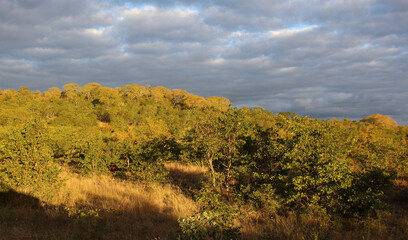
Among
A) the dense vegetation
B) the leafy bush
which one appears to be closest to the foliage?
the dense vegetation

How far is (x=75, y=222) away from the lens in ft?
20.8

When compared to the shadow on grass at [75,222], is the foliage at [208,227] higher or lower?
higher

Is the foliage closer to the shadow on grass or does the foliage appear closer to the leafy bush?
the shadow on grass

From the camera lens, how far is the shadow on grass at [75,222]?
591 cm

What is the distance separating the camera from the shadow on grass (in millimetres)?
5914

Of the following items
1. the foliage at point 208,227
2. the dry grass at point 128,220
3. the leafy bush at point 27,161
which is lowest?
the dry grass at point 128,220

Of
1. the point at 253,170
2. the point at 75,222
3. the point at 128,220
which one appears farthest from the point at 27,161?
the point at 253,170

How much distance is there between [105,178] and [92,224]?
709 cm

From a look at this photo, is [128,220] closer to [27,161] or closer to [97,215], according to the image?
[97,215]

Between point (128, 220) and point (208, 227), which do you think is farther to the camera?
point (128, 220)

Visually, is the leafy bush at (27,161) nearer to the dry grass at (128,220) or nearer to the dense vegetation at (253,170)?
the dense vegetation at (253,170)

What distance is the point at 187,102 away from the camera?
7950 centimetres

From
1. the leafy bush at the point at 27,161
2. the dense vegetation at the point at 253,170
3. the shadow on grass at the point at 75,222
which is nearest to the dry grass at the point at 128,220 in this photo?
the shadow on grass at the point at 75,222

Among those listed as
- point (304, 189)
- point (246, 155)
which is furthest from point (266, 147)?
point (304, 189)
